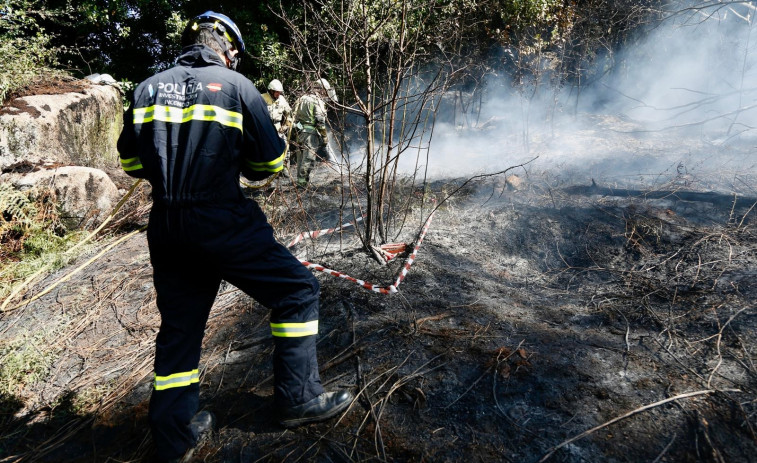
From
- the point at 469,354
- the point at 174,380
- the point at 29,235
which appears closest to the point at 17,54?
the point at 29,235

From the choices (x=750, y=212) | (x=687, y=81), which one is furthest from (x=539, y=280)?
(x=687, y=81)

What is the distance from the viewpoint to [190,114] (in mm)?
1896

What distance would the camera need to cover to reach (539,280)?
422 centimetres

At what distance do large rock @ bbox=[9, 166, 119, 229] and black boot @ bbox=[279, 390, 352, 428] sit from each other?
16.9 feet

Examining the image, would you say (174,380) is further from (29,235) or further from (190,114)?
(29,235)

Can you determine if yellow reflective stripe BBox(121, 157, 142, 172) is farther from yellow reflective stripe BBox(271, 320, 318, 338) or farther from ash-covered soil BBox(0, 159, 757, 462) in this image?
ash-covered soil BBox(0, 159, 757, 462)

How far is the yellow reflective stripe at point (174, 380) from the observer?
1.99 metres

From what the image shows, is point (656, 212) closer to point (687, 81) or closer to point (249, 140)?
point (249, 140)

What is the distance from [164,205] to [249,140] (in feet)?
1.65

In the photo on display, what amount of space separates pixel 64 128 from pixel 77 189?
1.79 metres

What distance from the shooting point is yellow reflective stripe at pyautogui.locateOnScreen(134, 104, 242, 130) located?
1893 millimetres

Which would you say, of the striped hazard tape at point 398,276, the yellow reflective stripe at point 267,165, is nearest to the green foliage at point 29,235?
the striped hazard tape at point 398,276

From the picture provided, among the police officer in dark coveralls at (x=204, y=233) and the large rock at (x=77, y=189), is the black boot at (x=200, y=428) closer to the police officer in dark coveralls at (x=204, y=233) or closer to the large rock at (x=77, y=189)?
the police officer in dark coveralls at (x=204, y=233)

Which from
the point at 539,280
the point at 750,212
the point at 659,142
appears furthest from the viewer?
the point at 659,142
